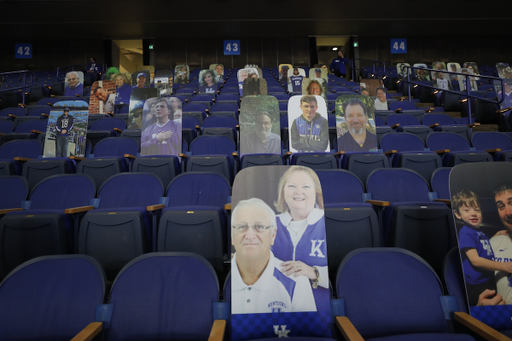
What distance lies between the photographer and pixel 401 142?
10.3 feet

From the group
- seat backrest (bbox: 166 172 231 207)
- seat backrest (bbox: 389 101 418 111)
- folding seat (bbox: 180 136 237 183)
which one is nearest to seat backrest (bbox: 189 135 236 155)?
folding seat (bbox: 180 136 237 183)

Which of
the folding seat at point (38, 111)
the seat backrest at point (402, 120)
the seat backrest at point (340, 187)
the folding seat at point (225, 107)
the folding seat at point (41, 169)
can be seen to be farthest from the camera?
the folding seat at point (225, 107)

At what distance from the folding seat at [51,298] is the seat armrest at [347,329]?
0.80 meters

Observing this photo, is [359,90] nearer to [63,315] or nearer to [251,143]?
[251,143]

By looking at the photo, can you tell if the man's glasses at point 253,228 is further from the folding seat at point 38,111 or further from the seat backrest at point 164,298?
the folding seat at point 38,111

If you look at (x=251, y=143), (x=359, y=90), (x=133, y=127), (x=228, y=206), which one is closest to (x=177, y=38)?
(x=359, y=90)

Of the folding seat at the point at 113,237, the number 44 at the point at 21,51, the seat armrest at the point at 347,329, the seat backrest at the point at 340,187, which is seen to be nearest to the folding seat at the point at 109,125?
the folding seat at the point at 113,237

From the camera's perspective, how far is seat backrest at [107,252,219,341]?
107 cm

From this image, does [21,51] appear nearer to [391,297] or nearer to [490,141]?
[490,141]

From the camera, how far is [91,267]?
1177 mm

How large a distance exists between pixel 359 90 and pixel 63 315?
5899mm

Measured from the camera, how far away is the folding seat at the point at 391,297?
1087mm

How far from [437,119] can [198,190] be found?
3.49 meters

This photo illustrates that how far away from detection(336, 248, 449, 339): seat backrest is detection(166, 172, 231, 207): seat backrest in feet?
3.63
